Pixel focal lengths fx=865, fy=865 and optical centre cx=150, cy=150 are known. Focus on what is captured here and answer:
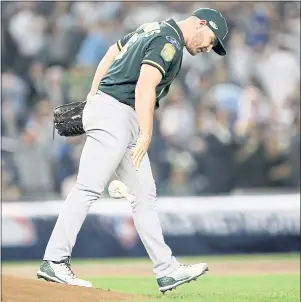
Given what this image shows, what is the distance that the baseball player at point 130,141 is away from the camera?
5.91 metres

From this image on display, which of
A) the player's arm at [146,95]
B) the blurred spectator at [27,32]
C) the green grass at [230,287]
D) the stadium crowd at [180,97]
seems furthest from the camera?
the blurred spectator at [27,32]

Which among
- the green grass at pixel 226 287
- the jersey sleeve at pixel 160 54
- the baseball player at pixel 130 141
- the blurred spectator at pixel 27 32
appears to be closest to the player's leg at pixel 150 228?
the baseball player at pixel 130 141

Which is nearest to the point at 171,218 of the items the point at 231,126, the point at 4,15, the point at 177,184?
the point at 177,184

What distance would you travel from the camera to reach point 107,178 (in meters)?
6.04

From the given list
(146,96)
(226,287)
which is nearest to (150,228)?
(146,96)

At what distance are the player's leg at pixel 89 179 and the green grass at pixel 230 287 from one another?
0.86 meters

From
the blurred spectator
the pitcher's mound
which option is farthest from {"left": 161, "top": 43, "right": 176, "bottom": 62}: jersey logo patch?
the blurred spectator

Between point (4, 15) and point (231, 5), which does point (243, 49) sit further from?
point (4, 15)

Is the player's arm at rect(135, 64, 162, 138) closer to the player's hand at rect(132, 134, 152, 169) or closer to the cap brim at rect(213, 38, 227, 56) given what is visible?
the player's hand at rect(132, 134, 152, 169)

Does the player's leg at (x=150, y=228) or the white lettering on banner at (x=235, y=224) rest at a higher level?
the player's leg at (x=150, y=228)

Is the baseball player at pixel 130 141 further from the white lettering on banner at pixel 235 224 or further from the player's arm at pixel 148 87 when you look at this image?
the white lettering on banner at pixel 235 224

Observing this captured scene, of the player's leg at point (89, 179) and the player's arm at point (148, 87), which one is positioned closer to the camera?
the player's arm at point (148, 87)

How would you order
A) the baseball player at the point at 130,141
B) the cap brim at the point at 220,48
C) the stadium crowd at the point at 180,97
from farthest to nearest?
the stadium crowd at the point at 180,97, the cap brim at the point at 220,48, the baseball player at the point at 130,141

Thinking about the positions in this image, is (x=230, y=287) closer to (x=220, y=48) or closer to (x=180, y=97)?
(x=220, y=48)
